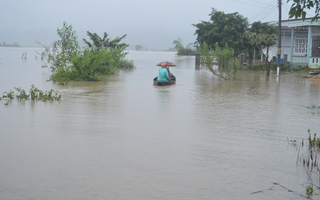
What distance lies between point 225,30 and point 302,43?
8229mm

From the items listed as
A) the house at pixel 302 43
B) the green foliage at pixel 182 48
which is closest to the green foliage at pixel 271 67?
the house at pixel 302 43

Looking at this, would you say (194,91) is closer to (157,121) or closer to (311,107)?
(311,107)

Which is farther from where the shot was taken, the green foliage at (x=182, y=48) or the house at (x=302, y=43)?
the green foliage at (x=182, y=48)

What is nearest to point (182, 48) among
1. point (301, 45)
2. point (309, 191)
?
point (301, 45)

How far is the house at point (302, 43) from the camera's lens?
3459 cm

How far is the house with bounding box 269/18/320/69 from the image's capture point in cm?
3459

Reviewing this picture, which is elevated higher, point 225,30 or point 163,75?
point 225,30

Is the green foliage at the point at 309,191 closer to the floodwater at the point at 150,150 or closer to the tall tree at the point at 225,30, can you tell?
the floodwater at the point at 150,150

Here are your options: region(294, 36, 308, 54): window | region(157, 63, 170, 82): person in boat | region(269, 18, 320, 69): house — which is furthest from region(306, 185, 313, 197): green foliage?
region(294, 36, 308, 54): window

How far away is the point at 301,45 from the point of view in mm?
40406

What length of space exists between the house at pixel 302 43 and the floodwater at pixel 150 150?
2173 centimetres

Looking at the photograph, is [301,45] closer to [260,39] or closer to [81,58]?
[260,39]

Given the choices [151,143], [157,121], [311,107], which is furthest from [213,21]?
[151,143]

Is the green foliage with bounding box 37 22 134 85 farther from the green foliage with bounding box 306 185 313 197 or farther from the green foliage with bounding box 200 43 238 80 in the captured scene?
the green foliage with bounding box 306 185 313 197
